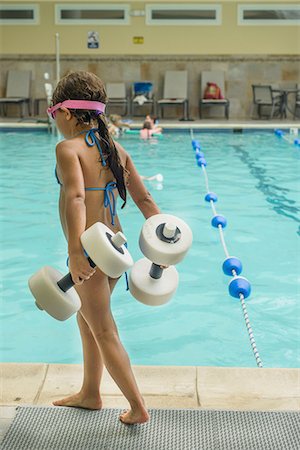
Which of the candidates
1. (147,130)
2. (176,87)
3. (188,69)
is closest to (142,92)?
(176,87)

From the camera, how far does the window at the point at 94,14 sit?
19016 millimetres

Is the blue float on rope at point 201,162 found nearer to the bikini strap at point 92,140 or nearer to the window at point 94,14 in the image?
the bikini strap at point 92,140

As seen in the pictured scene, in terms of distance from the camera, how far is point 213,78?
18938 mm

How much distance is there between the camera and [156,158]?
39.4 ft

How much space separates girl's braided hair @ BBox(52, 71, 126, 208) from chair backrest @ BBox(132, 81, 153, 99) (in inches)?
647

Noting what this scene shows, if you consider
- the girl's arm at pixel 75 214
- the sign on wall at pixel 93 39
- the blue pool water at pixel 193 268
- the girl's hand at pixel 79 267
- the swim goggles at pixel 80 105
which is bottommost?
the blue pool water at pixel 193 268

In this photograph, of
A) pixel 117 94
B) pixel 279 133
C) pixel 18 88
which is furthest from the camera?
pixel 18 88

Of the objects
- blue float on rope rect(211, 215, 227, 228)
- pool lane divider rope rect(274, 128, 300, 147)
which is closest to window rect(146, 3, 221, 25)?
pool lane divider rope rect(274, 128, 300, 147)

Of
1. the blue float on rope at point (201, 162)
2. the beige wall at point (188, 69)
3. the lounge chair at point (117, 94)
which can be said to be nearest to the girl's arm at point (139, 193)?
the blue float on rope at point (201, 162)

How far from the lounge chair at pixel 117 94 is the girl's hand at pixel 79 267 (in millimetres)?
16325

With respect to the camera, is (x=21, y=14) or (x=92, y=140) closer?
(x=92, y=140)

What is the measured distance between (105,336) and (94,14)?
17.7 meters

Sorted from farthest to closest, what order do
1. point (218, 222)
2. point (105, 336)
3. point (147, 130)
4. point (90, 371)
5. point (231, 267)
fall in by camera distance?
1. point (147, 130)
2. point (218, 222)
3. point (231, 267)
4. point (90, 371)
5. point (105, 336)

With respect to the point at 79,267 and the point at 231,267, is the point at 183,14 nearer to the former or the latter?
the point at 231,267
